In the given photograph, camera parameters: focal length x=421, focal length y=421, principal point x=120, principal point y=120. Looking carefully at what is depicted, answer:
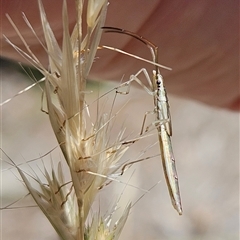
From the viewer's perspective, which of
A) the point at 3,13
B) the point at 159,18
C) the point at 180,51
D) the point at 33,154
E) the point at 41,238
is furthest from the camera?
the point at 33,154

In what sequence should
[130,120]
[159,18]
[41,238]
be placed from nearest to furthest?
[159,18], [41,238], [130,120]

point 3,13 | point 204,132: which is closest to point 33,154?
point 204,132

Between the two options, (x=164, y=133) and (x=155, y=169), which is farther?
(x=155, y=169)

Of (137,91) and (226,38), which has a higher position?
(137,91)

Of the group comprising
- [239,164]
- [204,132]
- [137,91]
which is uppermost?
[137,91]

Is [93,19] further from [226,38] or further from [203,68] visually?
[203,68]

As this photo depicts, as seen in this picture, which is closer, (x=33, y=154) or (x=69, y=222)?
(x=69, y=222)

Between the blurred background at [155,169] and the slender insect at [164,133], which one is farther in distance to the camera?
the blurred background at [155,169]

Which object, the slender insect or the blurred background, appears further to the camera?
the blurred background
